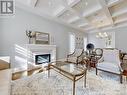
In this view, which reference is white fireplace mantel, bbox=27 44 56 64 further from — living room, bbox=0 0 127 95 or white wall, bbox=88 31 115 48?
white wall, bbox=88 31 115 48

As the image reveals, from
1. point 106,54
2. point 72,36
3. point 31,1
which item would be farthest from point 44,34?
point 106,54

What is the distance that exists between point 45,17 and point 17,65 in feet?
8.85

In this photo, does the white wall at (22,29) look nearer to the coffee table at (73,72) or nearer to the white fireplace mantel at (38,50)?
the white fireplace mantel at (38,50)

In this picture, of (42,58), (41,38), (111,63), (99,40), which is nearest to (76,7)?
(41,38)

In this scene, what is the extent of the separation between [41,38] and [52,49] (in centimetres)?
85

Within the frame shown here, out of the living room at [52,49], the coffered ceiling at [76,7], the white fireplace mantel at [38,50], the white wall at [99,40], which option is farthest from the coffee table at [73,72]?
the white wall at [99,40]

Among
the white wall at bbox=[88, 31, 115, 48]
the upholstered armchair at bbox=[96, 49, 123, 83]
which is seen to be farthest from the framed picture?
the white wall at bbox=[88, 31, 115, 48]

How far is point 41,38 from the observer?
5145mm

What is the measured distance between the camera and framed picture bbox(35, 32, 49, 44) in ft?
16.3

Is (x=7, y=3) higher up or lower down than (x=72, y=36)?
higher up

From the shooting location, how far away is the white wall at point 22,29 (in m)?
4.00

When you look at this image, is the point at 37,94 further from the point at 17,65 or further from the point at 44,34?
the point at 44,34

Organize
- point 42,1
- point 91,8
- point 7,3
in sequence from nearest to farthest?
point 7,3 < point 42,1 < point 91,8

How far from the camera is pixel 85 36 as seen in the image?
26.5ft
